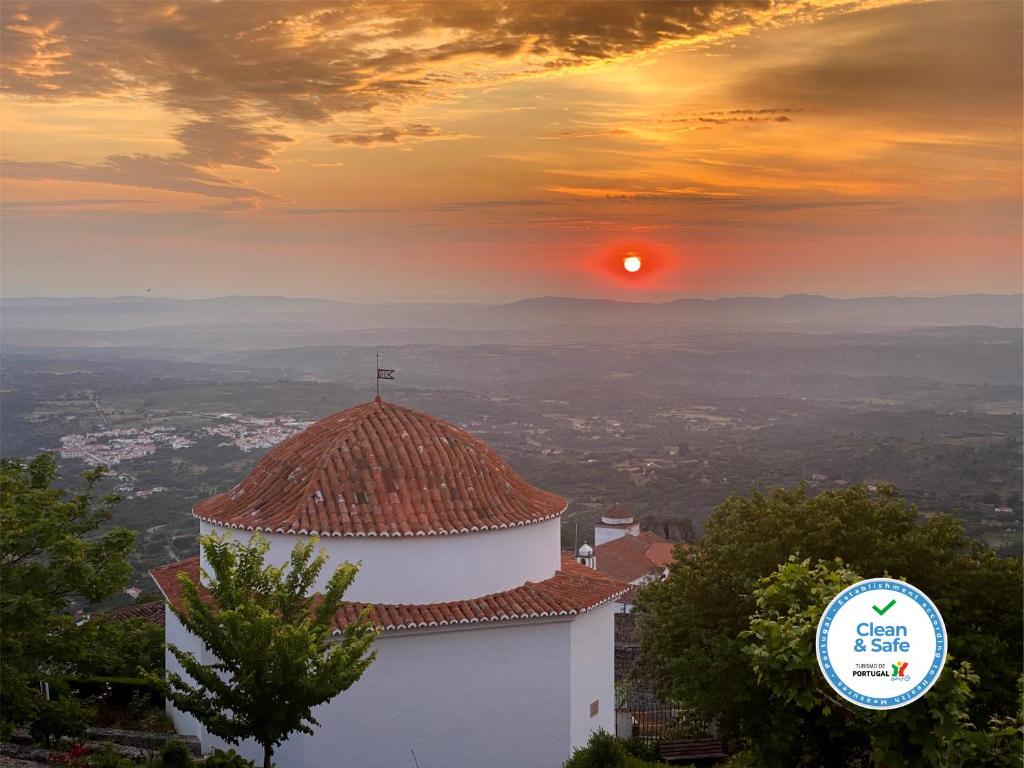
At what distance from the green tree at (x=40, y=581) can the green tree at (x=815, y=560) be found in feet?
39.1

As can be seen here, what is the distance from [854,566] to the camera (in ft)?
65.8

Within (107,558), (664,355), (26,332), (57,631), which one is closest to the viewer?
(57,631)

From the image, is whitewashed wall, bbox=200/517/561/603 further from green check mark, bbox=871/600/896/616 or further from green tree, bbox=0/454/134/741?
green check mark, bbox=871/600/896/616

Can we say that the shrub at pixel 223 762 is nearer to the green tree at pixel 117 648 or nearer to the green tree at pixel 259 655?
the green tree at pixel 259 655

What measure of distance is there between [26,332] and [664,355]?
96.5 meters

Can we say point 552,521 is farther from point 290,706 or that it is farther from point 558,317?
point 558,317

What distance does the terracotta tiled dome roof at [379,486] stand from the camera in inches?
758

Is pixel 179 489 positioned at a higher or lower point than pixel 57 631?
lower

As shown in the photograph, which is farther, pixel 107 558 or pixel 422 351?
pixel 422 351

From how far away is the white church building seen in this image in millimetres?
18562

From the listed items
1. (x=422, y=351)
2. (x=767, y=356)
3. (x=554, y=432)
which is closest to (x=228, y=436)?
(x=554, y=432)

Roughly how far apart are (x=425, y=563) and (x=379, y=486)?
5.89 ft

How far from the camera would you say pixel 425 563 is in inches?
757

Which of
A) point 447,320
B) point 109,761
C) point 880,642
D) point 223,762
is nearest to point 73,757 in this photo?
point 109,761
